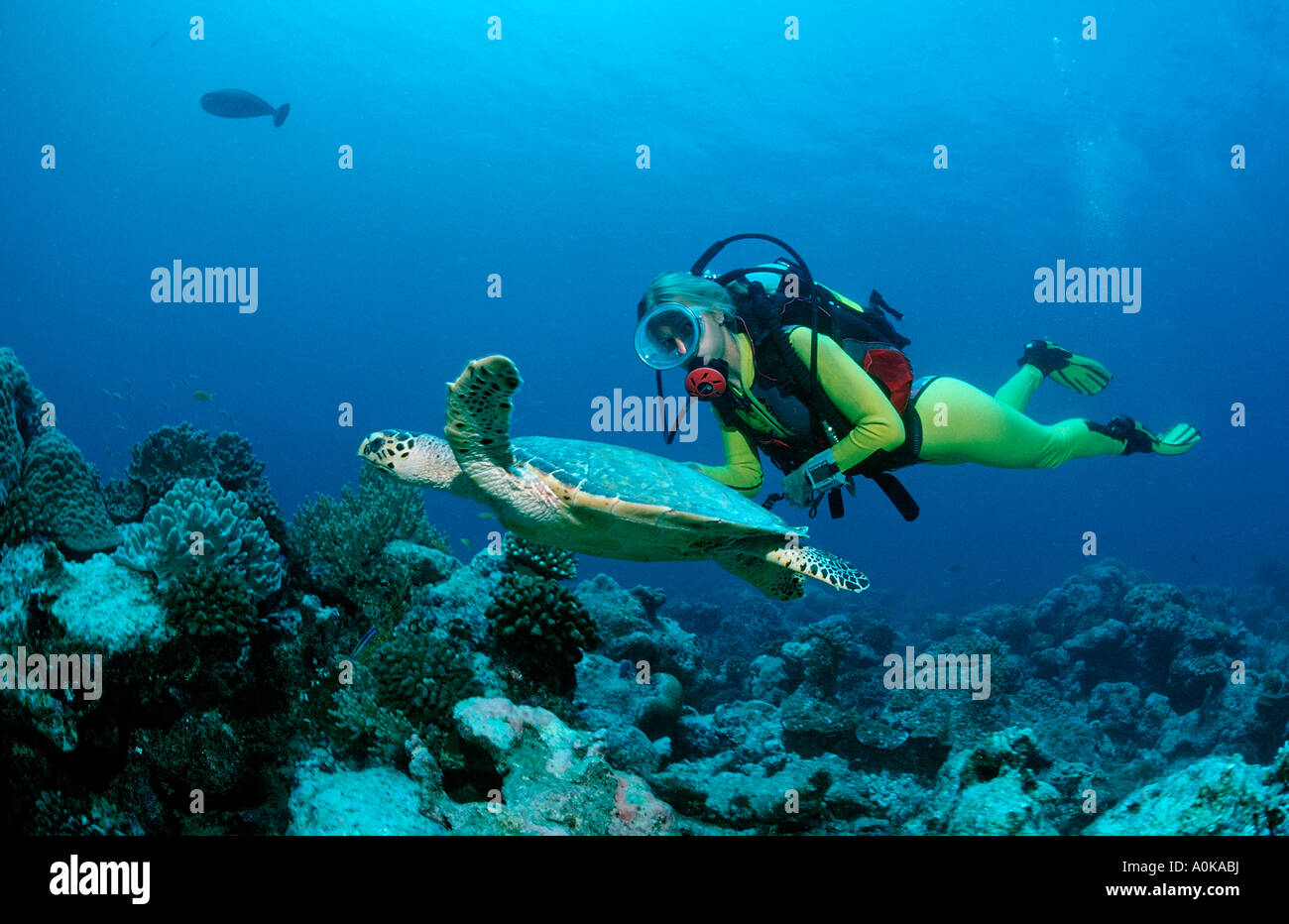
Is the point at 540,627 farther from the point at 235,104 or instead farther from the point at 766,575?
the point at 235,104

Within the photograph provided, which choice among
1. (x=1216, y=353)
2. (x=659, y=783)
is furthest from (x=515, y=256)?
(x=1216, y=353)

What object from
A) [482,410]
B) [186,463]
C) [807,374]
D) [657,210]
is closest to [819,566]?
[807,374]

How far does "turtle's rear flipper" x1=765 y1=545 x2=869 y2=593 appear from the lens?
3.73 meters

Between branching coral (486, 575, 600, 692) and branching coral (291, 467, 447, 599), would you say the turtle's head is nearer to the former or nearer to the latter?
branching coral (486, 575, 600, 692)

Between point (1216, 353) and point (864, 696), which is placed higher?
point (1216, 353)

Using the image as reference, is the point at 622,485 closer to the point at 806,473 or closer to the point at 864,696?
the point at 806,473

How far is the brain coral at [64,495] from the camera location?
421cm

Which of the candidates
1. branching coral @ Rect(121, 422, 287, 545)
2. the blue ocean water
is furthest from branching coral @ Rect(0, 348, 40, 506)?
the blue ocean water

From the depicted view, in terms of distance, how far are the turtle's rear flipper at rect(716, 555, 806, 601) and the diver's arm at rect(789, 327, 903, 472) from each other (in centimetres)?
98

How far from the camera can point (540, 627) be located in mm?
4246

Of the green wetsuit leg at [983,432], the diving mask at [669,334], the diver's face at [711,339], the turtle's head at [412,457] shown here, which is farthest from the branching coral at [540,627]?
the green wetsuit leg at [983,432]

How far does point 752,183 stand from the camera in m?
45.6
